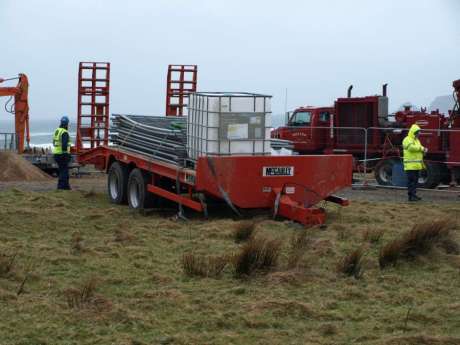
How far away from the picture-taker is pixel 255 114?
47.3 ft

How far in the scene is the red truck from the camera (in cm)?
2228

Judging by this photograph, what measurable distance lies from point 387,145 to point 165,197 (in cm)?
1110

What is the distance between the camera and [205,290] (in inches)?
344

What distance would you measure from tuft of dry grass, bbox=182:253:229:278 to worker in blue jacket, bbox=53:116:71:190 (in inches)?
396

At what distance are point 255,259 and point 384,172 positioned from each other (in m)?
14.4

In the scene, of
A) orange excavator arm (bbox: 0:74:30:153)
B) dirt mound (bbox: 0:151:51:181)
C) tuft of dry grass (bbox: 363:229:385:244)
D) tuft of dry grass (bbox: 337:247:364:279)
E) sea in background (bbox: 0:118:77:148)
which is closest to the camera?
tuft of dry grass (bbox: 337:247:364:279)

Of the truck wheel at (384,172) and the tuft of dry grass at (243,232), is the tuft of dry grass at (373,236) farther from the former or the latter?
the truck wheel at (384,172)

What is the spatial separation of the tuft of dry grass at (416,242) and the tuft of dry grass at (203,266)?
1.87m

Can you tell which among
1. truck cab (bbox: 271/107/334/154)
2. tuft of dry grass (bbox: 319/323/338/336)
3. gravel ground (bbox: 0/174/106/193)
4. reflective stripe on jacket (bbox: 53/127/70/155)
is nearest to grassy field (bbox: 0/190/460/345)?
tuft of dry grass (bbox: 319/323/338/336)

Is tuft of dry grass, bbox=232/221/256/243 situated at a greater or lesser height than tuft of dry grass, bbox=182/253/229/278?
greater

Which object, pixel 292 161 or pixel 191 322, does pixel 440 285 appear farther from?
pixel 292 161

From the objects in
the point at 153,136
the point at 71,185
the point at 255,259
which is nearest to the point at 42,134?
the point at 71,185

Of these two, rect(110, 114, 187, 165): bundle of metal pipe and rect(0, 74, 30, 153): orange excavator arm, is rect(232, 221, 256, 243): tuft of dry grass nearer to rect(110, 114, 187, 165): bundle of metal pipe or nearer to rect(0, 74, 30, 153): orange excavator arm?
rect(110, 114, 187, 165): bundle of metal pipe

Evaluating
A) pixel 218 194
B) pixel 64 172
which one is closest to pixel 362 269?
pixel 218 194
